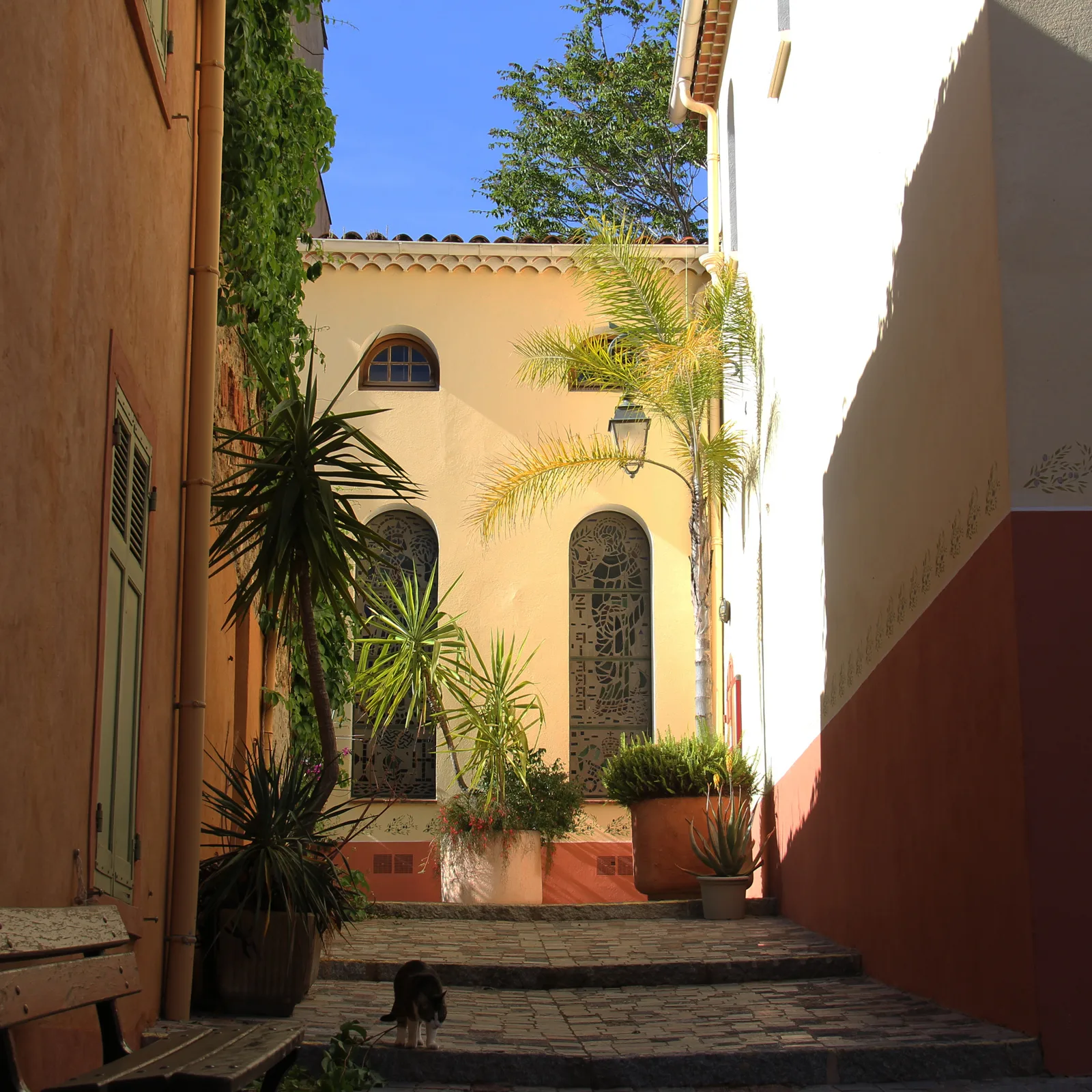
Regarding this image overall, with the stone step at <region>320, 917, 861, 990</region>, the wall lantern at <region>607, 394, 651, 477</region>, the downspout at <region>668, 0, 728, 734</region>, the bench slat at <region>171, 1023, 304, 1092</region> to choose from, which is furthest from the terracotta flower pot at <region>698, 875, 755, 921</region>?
the bench slat at <region>171, 1023, 304, 1092</region>

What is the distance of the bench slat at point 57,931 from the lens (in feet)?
10.1

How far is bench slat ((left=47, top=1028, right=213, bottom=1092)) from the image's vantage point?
2.90 m

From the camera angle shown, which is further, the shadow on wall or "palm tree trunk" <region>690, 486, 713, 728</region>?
"palm tree trunk" <region>690, 486, 713, 728</region>

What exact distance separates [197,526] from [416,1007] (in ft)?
7.94

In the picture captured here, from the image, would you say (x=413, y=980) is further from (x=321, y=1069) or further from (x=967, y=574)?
(x=967, y=574)

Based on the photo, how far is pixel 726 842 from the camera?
398 inches

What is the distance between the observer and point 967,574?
585 cm

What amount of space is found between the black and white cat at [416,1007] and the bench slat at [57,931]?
4.93ft

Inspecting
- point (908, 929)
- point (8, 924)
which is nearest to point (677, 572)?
point (908, 929)

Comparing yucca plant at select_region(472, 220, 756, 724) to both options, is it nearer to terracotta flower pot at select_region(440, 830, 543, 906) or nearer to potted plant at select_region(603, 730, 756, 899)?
potted plant at select_region(603, 730, 756, 899)

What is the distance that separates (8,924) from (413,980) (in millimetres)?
2397

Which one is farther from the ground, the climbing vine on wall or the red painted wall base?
the climbing vine on wall

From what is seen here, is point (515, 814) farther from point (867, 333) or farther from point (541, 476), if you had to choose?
point (867, 333)

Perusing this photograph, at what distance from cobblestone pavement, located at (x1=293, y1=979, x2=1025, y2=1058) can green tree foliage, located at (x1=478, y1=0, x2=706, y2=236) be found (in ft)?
61.6
